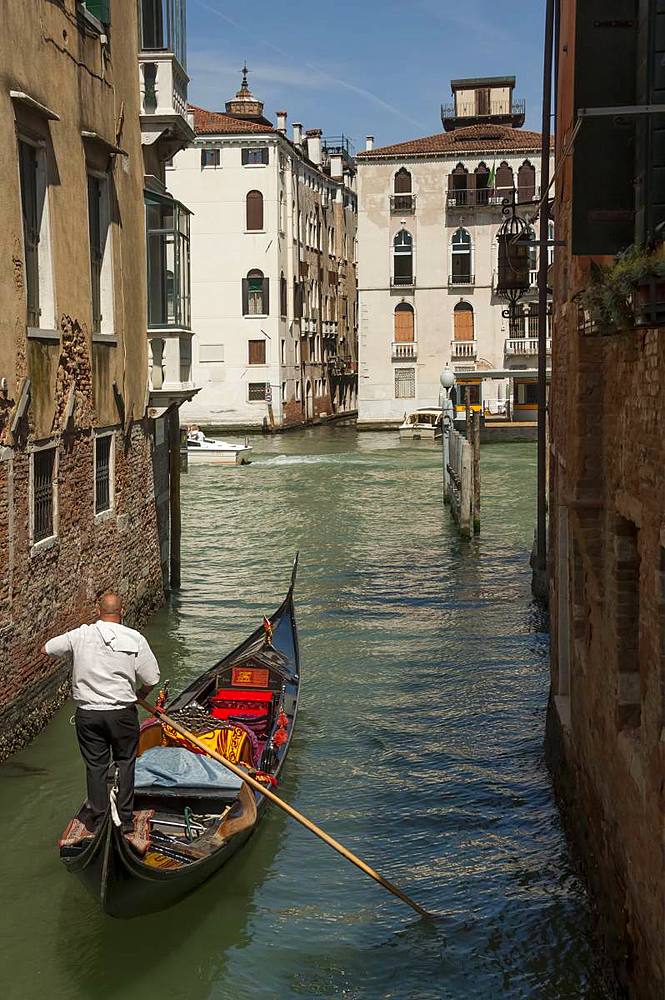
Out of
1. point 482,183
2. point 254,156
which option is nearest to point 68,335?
point 254,156

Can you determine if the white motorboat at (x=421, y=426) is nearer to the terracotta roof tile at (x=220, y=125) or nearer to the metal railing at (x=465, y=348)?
the metal railing at (x=465, y=348)

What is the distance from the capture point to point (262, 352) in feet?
120

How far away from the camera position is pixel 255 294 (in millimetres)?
→ 36375

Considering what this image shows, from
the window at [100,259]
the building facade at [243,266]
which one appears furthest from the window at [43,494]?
the building facade at [243,266]

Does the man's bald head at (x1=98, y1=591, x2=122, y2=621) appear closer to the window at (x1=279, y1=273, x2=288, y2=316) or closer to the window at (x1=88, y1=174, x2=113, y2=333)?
the window at (x1=88, y1=174, x2=113, y2=333)

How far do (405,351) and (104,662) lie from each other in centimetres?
3348

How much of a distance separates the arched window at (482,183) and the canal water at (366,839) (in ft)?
82.5

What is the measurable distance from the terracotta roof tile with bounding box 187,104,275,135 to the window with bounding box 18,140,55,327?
2765cm

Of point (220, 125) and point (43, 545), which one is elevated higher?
point (220, 125)

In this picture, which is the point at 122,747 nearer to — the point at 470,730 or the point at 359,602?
the point at 470,730

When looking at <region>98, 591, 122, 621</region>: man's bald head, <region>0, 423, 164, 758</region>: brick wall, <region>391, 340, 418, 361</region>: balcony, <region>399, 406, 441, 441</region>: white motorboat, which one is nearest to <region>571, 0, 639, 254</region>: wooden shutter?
<region>98, 591, 122, 621</region>: man's bald head


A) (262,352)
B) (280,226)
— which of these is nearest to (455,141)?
(280,226)

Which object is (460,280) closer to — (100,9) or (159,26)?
(159,26)

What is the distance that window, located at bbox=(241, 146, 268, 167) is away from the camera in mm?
35781
